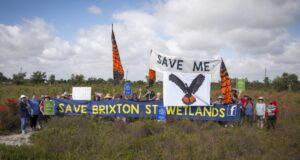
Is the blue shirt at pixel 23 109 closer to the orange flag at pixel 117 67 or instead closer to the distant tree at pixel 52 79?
the orange flag at pixel 117 67

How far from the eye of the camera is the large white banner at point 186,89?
37.5ft

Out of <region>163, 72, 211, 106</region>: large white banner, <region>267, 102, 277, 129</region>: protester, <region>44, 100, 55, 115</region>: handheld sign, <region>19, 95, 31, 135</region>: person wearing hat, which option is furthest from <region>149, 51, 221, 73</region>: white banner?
<region>19, 95, 31, 135</region>: person wearing hat

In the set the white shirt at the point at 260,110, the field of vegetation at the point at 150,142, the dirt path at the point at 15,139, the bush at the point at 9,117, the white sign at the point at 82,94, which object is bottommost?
the dirt path at the point at 15,139

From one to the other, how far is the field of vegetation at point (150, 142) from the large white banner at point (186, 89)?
0.91 metres

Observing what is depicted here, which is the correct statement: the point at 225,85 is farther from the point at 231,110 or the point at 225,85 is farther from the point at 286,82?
the point at 286,82

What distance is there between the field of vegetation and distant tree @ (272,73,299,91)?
33.5m

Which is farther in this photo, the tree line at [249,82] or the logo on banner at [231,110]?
the tree line at [249,82]

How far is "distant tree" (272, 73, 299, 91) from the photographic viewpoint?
41.0 metres

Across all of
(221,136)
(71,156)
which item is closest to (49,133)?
(71,156)

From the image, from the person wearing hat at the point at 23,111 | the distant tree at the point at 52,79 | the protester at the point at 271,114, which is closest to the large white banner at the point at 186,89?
the protester at the point at 271,114

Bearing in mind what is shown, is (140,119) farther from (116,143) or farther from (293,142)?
(293,142)

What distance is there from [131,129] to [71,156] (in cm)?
302

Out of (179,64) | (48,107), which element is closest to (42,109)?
(48,107)

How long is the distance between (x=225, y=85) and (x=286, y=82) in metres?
36.5
